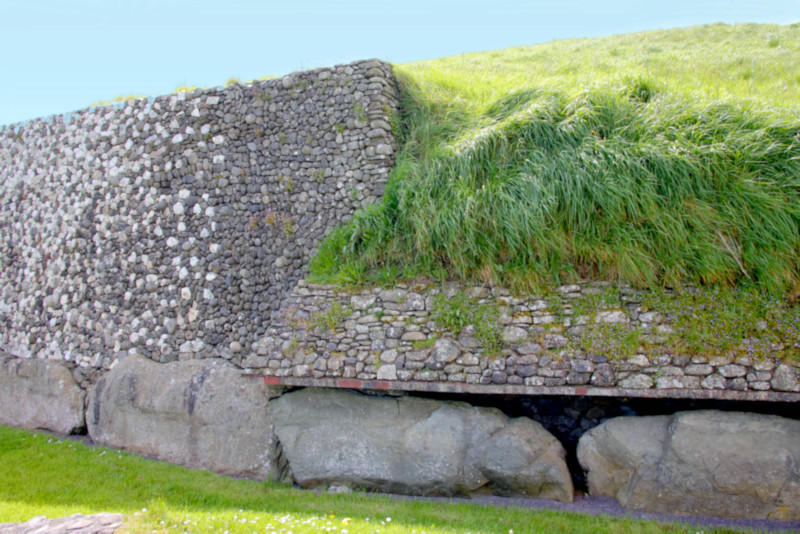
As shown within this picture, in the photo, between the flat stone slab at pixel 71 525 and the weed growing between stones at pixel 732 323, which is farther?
the weed growing between stones at pixel 732 323

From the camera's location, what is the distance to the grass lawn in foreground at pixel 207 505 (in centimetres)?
604

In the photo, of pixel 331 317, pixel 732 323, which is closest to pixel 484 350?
pixel 331 317

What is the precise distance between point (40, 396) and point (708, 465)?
12816 millimetres

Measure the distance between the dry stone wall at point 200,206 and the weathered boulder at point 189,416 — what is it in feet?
1.90

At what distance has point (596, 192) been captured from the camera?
289 inches

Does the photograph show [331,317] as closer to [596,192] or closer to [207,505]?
[207,505]

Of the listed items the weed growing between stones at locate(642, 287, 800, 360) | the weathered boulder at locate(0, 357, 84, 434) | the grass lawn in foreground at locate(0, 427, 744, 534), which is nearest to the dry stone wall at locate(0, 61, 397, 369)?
the weathered boulder at locate(0, 357, 84, 434)

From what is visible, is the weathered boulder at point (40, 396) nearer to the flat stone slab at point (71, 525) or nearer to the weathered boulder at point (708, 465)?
the flat stone slab at point (71, 525)

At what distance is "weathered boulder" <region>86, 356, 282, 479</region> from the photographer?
8.57 metres

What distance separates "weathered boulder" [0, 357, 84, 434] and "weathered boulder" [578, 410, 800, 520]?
34.6ft

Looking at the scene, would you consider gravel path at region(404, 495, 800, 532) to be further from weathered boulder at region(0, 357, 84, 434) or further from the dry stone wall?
weathered boulder at region(0, 357, 84, 434)

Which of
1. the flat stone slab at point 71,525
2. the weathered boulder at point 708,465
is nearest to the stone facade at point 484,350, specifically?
the weathered boulder at point 708,465

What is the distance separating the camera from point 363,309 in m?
8.16

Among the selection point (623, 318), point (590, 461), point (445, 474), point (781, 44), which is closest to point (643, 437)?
point (590, 461)
